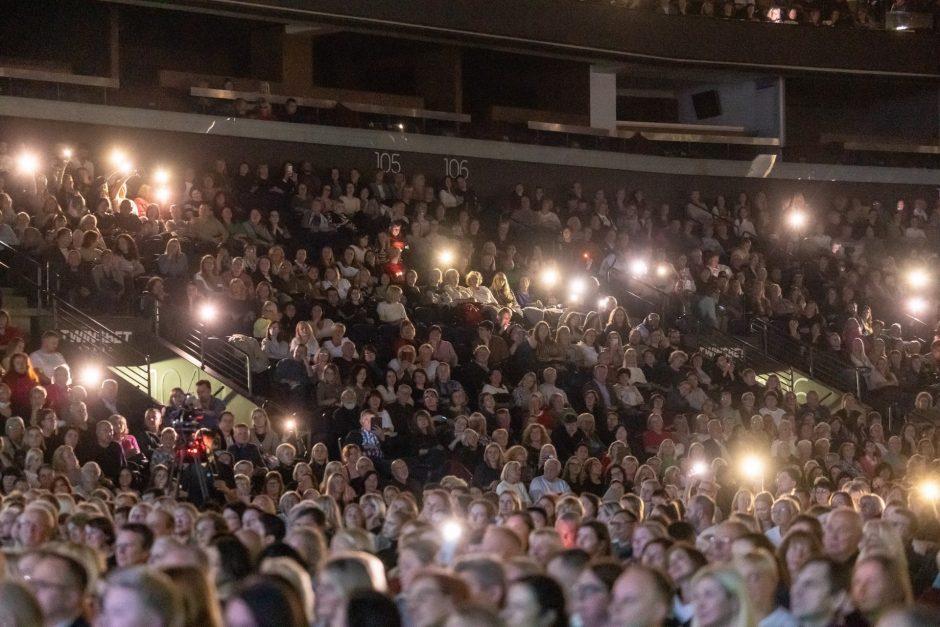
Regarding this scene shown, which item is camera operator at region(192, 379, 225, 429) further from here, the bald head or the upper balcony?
the upper balcony

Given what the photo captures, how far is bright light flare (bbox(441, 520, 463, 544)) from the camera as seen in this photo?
33.8 feet

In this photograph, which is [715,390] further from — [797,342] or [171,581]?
[171,581]

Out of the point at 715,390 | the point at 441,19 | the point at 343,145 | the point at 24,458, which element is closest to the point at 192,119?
the point at 343,145

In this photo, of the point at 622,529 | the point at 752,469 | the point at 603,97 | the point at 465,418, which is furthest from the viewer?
the point at 603,97

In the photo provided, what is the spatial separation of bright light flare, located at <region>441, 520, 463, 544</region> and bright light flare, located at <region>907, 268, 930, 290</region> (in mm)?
18927

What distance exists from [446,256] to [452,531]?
41.1 ft

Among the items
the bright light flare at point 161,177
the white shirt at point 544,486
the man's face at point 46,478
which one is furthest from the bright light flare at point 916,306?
the man's face at point 46,478

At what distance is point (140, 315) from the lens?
1869 centimetres

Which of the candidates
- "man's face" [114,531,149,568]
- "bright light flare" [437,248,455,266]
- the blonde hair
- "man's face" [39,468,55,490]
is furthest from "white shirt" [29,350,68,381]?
the blonde hair

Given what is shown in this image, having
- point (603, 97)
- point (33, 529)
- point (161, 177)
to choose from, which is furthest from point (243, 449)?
point (603, 97)

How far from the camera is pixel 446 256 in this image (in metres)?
22.9

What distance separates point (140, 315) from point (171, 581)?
13.0 metres

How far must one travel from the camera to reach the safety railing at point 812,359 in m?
24.3

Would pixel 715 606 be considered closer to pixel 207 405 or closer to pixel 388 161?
pixel 207 405
